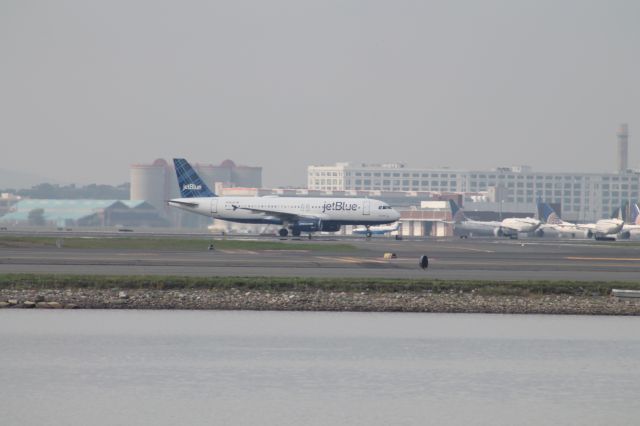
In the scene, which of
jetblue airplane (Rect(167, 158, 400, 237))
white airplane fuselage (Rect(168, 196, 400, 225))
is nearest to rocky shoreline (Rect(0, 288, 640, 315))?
jetblue airplane (Rect(167, 158, 400, 237))

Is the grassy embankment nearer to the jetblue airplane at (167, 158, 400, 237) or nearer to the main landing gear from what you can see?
the main landing gear

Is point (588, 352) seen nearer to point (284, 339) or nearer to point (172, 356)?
point (284, 339)

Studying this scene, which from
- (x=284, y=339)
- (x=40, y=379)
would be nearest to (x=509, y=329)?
(x=284, y=339)

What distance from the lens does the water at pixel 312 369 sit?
29.3 m

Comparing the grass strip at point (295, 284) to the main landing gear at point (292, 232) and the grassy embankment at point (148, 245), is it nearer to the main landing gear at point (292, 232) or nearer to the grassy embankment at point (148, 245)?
the grassy embankment at point (148, 245)

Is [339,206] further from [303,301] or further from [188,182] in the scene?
[303,301]

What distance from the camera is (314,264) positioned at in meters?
67.4

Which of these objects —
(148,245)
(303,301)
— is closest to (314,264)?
(303,301)

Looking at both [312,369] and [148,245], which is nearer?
[312,369]

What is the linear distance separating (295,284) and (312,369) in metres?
16.9

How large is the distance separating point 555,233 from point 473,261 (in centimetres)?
12766

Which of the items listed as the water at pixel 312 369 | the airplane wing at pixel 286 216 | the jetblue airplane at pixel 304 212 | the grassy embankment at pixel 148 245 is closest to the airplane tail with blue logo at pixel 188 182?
the jetblue airplane at pixel 304 212

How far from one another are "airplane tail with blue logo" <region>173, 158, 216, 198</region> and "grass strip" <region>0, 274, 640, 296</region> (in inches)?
3198

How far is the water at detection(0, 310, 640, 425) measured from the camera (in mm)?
29266
